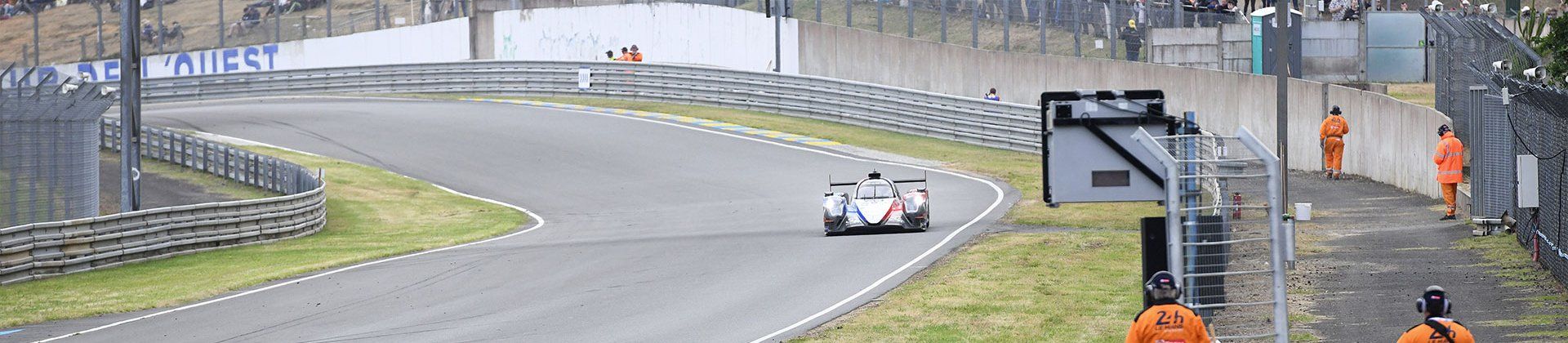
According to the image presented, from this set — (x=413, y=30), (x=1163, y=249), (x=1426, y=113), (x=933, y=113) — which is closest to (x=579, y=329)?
(x=1163, y=249)

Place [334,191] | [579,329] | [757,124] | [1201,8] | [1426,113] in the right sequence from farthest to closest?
[757,124], [1201,8], [334,191], [1426,113], [579,329]

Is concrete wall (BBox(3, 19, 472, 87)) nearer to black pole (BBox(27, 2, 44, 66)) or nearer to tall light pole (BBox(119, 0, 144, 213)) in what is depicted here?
black pole (BBox(27, 2, 44, 66))

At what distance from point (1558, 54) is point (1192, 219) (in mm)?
9238

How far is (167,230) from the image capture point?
2473 cm

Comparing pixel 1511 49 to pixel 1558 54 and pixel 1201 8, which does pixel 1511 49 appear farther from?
pixel 1201 8

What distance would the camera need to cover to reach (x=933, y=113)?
130 ft

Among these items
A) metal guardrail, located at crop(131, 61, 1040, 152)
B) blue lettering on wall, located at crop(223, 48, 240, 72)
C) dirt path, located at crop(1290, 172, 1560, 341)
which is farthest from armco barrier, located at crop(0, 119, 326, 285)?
blue lettering on wall, located at crop(223, 48, 240, 72)

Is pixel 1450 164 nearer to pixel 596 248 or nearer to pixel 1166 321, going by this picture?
pixel 596 248

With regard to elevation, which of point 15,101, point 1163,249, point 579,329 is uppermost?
point 15,101

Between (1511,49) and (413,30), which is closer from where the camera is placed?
(1511,49)

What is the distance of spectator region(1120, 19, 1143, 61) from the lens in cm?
3794

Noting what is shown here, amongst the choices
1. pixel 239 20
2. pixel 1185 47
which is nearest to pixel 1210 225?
pixel 1185 47

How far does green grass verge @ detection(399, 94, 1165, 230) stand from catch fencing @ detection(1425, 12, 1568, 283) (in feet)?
15.5

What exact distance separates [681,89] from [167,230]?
22144 millimetres
